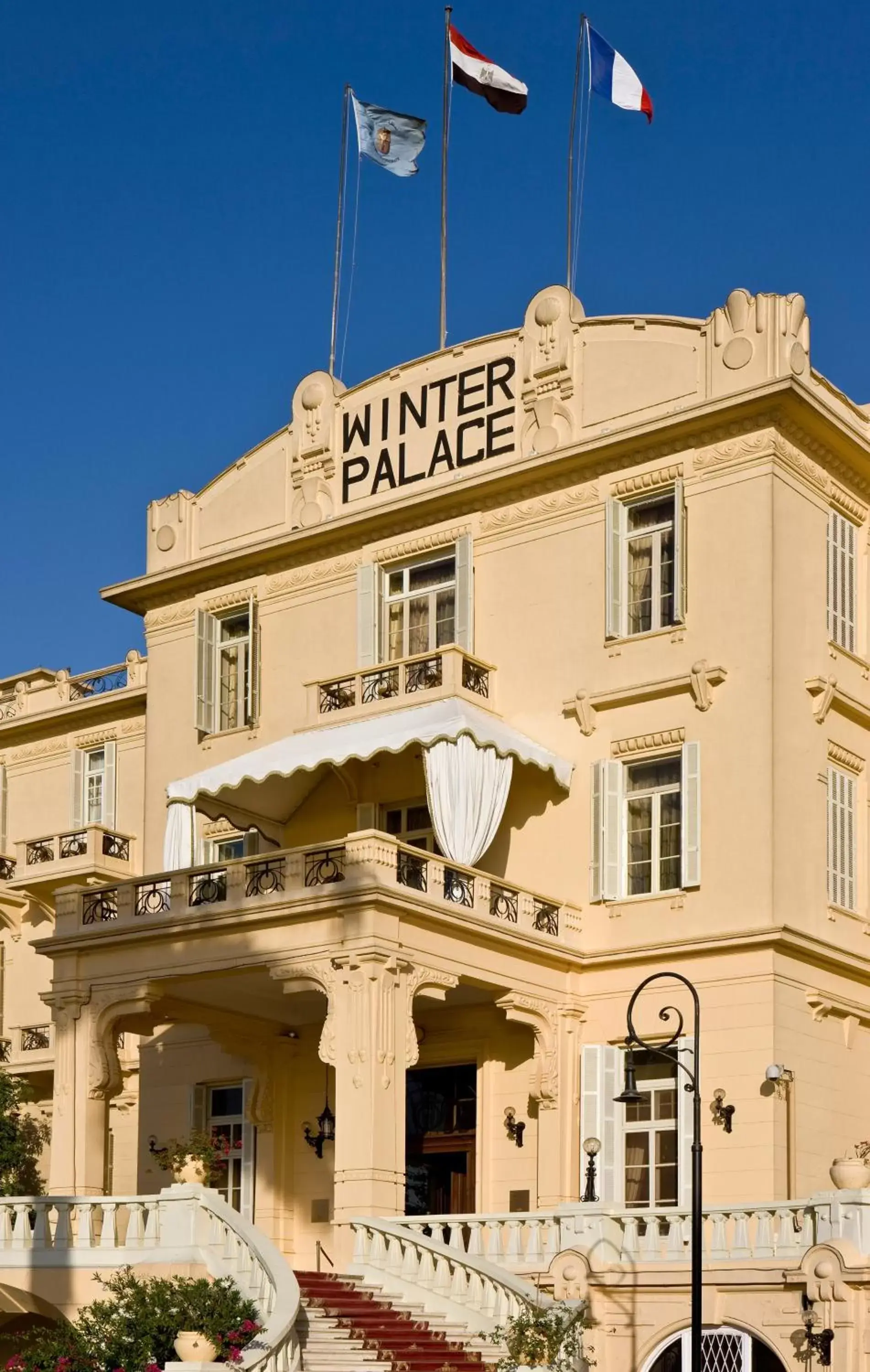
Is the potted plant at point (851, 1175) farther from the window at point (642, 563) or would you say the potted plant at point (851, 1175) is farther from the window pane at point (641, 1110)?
the window at point (642, 563)

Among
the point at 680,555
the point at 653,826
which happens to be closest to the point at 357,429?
the point at 680,555

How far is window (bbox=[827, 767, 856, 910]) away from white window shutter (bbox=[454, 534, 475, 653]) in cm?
560

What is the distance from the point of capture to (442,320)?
3266 centimetres

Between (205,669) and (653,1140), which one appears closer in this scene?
(653,1140)

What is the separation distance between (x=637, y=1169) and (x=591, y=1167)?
2.64 meters

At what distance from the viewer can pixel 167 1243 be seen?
74.5ft

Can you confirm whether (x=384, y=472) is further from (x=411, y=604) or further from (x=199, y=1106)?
(x=199, y=1106)

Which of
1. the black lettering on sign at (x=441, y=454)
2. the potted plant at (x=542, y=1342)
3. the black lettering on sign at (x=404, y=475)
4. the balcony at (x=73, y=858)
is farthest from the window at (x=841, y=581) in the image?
the balcony at (x=73, y=858)

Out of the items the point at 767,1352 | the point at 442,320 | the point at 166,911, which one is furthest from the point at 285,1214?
the point at 442,320

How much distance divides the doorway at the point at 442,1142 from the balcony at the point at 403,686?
17.2ft

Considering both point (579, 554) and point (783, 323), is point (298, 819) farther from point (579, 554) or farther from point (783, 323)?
point (783, 323)

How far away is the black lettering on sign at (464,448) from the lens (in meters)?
30.2

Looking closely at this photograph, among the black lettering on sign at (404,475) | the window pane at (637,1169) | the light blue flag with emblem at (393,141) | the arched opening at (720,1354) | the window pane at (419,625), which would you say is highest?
the light blue flag with emblem at (393,141)

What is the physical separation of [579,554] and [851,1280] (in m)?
12.0
